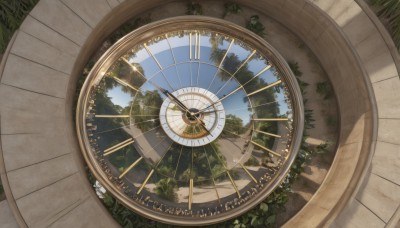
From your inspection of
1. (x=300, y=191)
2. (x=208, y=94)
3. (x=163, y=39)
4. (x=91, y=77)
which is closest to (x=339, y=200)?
→ (x=300, y=191)

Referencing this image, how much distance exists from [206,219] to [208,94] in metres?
2.60

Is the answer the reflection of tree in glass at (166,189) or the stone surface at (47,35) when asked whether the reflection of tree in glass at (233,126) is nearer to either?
the reflection of tree in glass at (166,189)

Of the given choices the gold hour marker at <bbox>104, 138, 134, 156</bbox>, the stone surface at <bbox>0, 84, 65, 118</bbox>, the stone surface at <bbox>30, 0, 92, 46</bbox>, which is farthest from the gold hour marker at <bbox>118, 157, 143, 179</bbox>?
the stone surface at <bbox>30, 0, 92, 46</bbox>

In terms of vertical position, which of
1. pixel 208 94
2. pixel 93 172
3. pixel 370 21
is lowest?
pixel 93 172

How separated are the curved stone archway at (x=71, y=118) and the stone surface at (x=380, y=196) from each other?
0.06ft

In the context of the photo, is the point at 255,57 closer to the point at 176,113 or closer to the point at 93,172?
the point at 176,113

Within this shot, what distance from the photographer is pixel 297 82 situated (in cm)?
782

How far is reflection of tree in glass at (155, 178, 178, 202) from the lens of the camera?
7523 millimetres

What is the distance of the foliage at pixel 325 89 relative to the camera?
8.25 metres

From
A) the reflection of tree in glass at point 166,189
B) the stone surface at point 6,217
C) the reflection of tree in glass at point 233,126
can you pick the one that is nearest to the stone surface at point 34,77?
the stone surface at point 6,217

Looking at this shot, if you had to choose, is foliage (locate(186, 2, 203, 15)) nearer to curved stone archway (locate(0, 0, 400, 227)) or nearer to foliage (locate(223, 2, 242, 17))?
foliage (locate(223, 2, 242, 17))

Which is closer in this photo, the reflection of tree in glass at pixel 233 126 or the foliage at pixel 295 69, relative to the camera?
the reflection of tree in glass at pixel 233 126

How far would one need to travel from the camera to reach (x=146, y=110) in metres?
7.62

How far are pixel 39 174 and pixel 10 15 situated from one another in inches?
118
